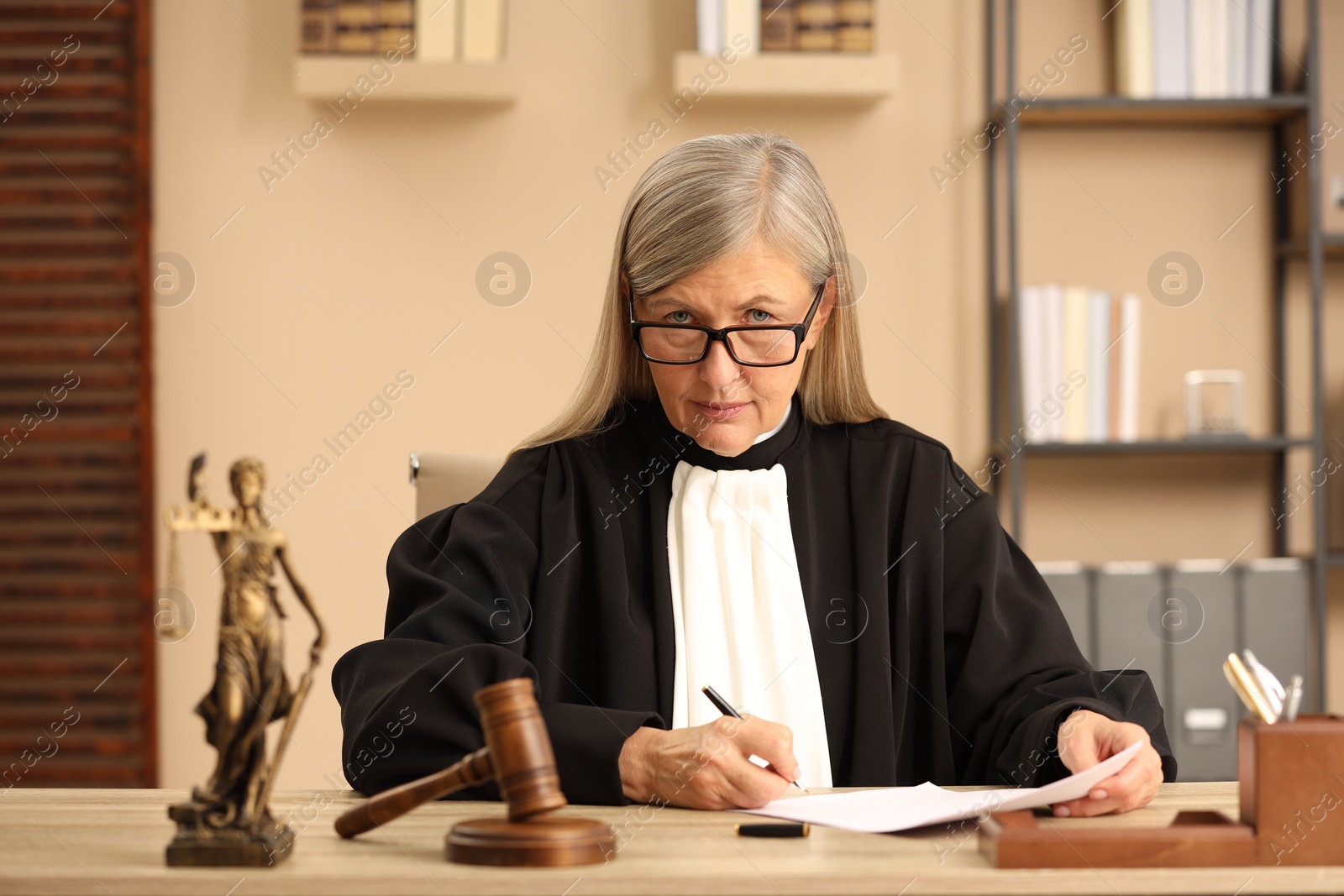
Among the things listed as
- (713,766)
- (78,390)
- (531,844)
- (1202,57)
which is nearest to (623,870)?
(531,844)

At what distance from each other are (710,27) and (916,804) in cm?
236

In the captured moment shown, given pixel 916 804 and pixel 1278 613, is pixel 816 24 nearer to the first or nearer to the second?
pixel 1278 613

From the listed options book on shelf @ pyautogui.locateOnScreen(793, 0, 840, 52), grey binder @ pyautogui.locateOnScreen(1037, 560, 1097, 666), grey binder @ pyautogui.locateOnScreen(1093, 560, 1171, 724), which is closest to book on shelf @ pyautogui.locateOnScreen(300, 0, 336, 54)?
book on shelf @ pyautogui.locateOnScreen(793, 0, 840, 52)

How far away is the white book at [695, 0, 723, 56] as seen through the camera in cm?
307

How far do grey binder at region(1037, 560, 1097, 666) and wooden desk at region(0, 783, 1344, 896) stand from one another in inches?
74.0

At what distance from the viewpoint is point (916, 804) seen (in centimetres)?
116

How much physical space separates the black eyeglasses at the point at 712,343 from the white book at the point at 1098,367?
1575 millimetres

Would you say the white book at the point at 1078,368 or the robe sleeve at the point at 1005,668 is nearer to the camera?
the robe sleeve at the point at 1005,668

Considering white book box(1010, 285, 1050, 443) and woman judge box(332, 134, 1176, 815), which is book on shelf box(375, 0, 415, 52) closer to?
woman judge box(332, 134, 1176, 815)

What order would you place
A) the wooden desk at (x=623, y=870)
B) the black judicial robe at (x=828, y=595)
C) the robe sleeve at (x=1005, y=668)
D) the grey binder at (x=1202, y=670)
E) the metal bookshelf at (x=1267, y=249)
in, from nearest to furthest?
1. the wooden desk at (x=623, y=870)
2. the robe sleeve at (x=1005, y=668)
3. the black judicial robe at (x=828, y=595)
4. the grey binder at (x=1202, y=670)
5. the metal bookshelf at (x=1267, y=249)

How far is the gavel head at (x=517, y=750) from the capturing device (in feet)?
3.09

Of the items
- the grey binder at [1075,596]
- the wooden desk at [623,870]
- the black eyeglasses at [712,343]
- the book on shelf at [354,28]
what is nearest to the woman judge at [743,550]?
the black eyeglasses at [712,343]

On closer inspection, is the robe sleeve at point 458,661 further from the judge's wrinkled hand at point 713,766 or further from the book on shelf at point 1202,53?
the book on shelf at point 1202,53

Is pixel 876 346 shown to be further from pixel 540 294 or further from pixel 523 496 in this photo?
pixel 523 496
